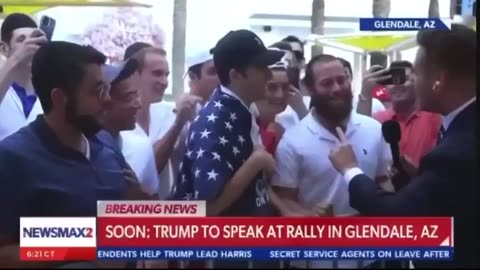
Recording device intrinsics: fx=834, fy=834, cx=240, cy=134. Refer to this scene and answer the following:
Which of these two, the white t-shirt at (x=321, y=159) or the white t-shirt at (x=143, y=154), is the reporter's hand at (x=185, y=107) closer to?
the white t-shirt at (x=143, y=154)

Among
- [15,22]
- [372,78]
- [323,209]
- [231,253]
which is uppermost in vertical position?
[15,22]

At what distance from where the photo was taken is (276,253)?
3281mm

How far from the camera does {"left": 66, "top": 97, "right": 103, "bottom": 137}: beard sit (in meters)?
3.29

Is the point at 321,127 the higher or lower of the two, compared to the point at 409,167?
higher

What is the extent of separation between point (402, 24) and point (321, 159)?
0.62 m

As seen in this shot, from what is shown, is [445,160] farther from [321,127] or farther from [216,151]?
[216,151]

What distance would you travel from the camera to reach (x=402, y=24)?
325 cm

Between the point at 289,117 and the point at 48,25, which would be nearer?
→ the point at 48,25

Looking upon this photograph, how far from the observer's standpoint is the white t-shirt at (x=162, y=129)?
329 cm

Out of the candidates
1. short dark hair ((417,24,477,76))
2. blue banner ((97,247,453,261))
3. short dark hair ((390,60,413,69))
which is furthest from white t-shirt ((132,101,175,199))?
short dark hair ((417,24,477,76))

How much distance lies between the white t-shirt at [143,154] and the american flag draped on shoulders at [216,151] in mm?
94

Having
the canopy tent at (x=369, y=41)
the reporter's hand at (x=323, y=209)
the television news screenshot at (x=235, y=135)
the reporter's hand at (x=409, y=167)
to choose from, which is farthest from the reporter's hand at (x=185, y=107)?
the reporter's hand at (x=409, y=167)

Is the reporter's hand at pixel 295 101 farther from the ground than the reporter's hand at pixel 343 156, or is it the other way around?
the reporter's hand at pixel 295 101

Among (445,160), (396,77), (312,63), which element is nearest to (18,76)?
(312,63)
